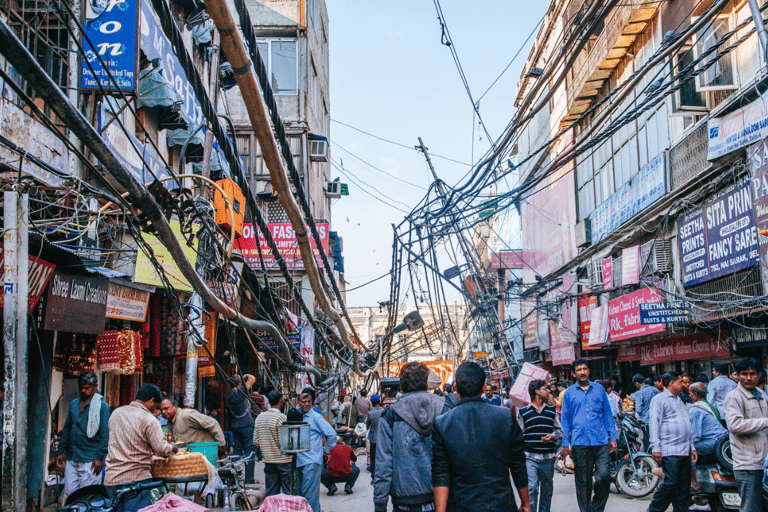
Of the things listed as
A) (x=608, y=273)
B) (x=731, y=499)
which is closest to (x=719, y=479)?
(x=731, y=499)

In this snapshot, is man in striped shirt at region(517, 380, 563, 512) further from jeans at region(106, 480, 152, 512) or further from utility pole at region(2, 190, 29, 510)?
utility pole at region(2, 190, 29, 510)

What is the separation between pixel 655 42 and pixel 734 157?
6.05m

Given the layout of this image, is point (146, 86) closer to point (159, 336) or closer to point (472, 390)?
point (159, 336)

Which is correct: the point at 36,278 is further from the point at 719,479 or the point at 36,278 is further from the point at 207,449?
the point at 719,479

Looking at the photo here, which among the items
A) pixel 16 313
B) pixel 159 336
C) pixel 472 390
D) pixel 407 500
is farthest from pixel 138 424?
pixel 159 336

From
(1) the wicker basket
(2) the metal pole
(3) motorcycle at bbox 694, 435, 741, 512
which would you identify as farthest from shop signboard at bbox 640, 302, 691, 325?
(1) the wicker basket

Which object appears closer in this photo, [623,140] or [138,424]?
[138,424]

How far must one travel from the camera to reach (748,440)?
21.1 ft

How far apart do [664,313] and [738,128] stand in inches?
169

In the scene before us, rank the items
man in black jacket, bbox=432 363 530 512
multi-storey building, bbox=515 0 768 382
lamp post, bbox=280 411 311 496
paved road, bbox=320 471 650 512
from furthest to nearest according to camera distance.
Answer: multi-storey building, bbox=515 0 768 382 → paved road, bbox=320 471 650 512 → lamp post, bbox=280 411 311 496 → man in black jacket, bbox=432 363 530 512

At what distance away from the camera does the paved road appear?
911 centimetres

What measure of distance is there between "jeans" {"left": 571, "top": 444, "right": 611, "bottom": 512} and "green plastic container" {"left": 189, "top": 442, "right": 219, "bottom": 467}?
14.0ft

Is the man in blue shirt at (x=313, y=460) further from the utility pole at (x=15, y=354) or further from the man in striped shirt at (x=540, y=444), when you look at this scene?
the utility pole at (x=15, y=354)

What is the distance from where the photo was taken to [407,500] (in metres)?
5.11
